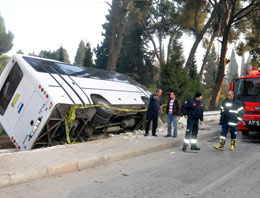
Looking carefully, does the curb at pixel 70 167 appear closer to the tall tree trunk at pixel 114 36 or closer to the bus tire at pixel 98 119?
the bus tire at pixel 98 119

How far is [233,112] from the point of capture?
23.8 feet

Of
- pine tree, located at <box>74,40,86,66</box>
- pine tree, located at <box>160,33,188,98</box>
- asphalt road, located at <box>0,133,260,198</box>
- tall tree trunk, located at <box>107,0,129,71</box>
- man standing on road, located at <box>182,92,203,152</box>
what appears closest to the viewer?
asphalt road, located at <box>0,133,260,198</box>

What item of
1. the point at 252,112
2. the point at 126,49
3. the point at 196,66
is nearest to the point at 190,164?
the point at 252,112

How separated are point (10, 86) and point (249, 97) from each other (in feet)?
25.3

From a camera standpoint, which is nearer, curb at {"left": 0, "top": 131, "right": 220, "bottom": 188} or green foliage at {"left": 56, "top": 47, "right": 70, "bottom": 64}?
curb at {"left": 0, "top": 131, "right": 220, "bottom": 188}

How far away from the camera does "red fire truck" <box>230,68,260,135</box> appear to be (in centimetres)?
908

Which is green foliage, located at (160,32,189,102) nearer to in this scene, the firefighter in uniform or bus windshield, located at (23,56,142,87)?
bus windshield, located at (23,56,142,87)

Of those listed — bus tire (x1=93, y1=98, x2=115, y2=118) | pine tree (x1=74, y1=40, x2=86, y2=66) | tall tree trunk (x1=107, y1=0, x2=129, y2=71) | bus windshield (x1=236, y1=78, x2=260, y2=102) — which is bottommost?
bus tire (x1=93, y1=98, x2=115, y2=118)

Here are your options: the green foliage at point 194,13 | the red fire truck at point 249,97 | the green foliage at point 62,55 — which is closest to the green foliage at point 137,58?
the green foliage at point 194,13

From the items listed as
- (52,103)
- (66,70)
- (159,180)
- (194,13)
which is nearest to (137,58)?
(194,13)

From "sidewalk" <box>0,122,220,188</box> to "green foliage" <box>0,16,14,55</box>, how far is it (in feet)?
162

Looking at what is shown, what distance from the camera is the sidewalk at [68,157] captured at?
4324mm

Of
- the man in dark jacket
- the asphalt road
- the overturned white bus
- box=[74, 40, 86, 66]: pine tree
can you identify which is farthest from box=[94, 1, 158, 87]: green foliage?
box=[74, 40, 86, 66]: pine tree

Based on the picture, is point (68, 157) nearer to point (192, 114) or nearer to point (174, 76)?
point (192, 114)
